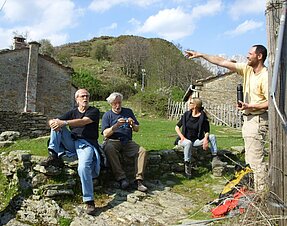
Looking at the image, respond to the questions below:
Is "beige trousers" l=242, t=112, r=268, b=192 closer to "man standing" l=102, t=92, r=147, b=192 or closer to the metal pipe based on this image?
the metal pipe

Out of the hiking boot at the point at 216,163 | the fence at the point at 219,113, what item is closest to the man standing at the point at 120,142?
the hiking boot at the point at 216,163

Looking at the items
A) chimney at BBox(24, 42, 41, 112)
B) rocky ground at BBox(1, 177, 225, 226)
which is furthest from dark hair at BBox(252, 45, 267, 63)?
chimney at BBox(24, 42, 41, 112)

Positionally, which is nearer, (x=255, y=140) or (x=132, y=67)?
(x=255, y=140)

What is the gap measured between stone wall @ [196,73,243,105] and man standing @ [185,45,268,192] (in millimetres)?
23231

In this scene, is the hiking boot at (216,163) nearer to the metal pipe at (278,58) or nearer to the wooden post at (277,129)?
the wooden post at (277,129)

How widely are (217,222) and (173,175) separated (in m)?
2.86

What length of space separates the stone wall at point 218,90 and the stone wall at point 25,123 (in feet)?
56.7

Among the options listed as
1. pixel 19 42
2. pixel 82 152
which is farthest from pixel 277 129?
pixel 19 42

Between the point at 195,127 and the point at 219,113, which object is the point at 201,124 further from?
the point at 219,113

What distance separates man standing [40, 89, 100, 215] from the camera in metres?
5.10

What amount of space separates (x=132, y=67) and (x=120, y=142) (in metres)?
45.0

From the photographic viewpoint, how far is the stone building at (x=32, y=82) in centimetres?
1953

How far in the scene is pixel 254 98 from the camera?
4.28 meters

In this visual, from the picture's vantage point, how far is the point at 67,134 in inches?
211
